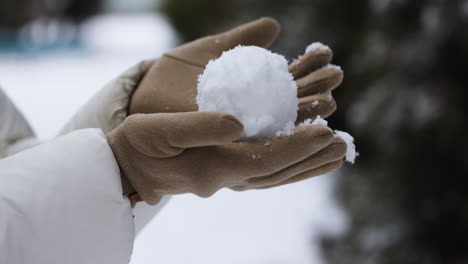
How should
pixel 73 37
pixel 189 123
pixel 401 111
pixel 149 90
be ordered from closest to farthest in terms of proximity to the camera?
pixel 189 123 < pixel 149 90 < pixel 401 111 < pixel 73 37

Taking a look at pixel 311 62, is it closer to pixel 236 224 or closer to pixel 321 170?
pixel 321 170

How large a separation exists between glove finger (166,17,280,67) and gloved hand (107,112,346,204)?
23cm

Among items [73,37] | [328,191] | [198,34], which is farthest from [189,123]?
[73,37]

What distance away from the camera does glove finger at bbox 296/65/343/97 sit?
767 millimetres

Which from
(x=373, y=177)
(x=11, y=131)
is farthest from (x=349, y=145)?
(x=373, y=177)

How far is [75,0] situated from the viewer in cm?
1070

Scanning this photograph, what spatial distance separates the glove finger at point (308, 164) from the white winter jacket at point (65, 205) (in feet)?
0.59

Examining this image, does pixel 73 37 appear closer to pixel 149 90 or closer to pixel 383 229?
pixel 383 229

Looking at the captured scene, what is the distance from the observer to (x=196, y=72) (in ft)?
2.65

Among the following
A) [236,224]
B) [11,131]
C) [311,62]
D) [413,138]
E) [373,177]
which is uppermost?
[311,62]

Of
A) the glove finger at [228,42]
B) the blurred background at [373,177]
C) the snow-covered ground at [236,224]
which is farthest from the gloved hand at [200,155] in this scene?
the blurred background at [373,177]

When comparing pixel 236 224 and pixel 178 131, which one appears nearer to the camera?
pixel 178 131

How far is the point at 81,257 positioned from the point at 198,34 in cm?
635

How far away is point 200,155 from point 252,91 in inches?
4.3
